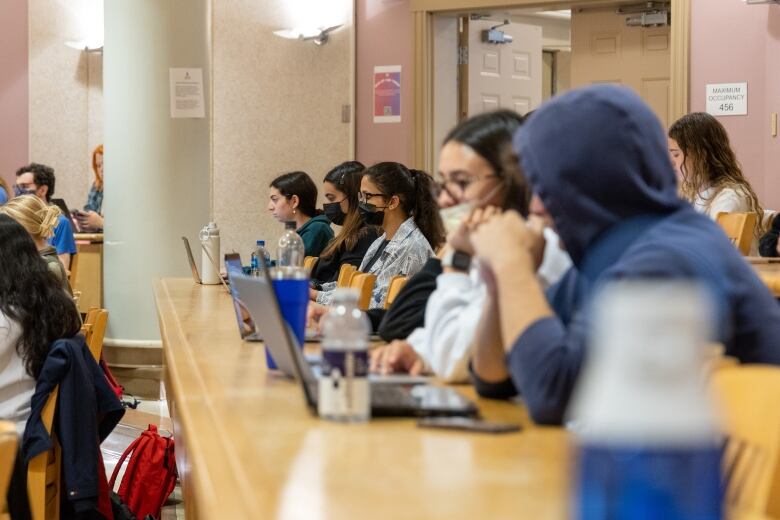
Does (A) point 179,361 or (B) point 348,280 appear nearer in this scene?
(A) point 179,361

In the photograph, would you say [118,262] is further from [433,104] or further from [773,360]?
[773,360]

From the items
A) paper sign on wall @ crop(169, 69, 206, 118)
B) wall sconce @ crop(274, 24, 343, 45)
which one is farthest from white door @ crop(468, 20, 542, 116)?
paper sign on wall @ crop(169, 69, 206, 118)

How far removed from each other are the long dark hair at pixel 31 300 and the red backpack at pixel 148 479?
0.72 meters

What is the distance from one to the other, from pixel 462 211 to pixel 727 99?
6261 mm

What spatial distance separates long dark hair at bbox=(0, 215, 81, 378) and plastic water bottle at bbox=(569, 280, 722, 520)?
3326 mm

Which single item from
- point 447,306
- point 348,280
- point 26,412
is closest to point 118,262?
point 348,280

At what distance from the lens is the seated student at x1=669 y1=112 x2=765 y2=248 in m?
5.67

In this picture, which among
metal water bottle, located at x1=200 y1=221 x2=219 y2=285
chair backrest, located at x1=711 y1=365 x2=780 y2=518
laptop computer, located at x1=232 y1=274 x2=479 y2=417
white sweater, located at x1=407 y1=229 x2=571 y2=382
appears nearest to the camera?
chair backrest, located at x1=711 y1=365 x2=780 y2=518

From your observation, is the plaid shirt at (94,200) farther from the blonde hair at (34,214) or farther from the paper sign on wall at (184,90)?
the blonde hair at (34,214)

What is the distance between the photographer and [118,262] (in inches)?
277

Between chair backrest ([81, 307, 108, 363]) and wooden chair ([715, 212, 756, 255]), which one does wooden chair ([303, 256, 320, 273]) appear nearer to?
chair backrest ([81, 307, 108, 363])

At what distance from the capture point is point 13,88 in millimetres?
10648

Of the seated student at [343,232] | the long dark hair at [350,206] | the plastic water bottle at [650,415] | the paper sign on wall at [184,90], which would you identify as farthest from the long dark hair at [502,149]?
the paper sign on wall at [184,90]

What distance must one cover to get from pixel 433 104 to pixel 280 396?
7201mm
